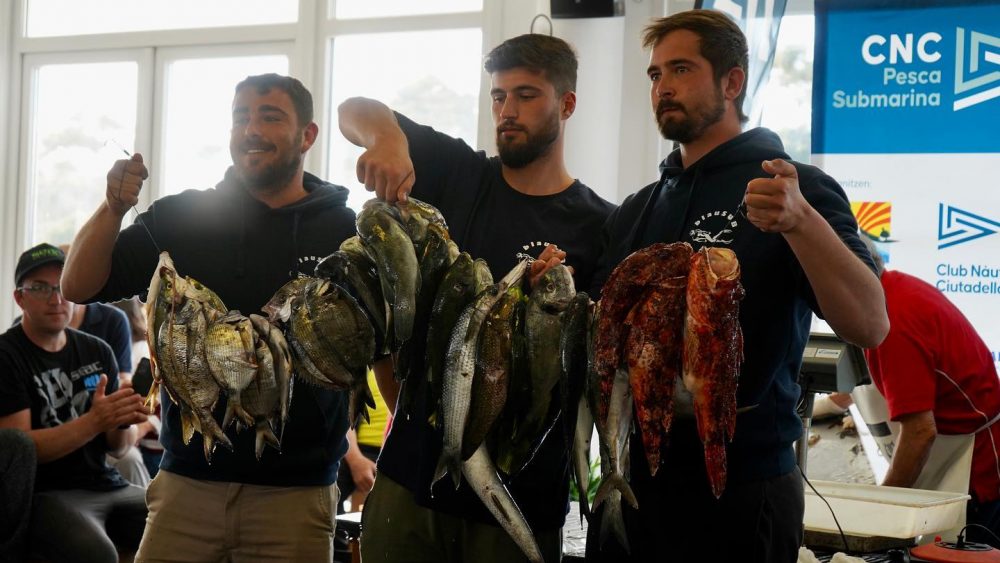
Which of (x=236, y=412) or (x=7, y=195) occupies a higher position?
(x=7, y=195)

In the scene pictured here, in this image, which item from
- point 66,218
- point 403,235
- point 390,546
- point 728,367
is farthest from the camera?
point 66,218

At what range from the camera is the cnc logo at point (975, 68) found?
5027 mm

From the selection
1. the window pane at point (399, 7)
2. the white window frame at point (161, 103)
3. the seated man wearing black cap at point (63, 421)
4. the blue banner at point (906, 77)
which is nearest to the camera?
the seated man wearing black cap at point (63, 421)

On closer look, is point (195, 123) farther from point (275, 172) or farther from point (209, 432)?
point (209, 432)

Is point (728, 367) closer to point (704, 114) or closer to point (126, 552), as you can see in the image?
point (704, 114)

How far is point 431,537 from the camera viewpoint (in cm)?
243

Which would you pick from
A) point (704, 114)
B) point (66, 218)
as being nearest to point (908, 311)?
point (704, 114)

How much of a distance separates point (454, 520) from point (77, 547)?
2.22 meters

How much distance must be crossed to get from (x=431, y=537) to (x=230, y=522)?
71cm

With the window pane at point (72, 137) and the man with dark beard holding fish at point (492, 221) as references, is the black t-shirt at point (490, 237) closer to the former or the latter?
the man with dark beard holding fish at point (492, 221)

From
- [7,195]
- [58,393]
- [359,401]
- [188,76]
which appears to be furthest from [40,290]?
[7,195]

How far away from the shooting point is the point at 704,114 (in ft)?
7.52

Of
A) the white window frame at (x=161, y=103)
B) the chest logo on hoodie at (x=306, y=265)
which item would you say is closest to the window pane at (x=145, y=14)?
the white window frame at (x=161, y=103)

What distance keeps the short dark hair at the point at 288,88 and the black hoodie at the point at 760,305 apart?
48.2 inches
